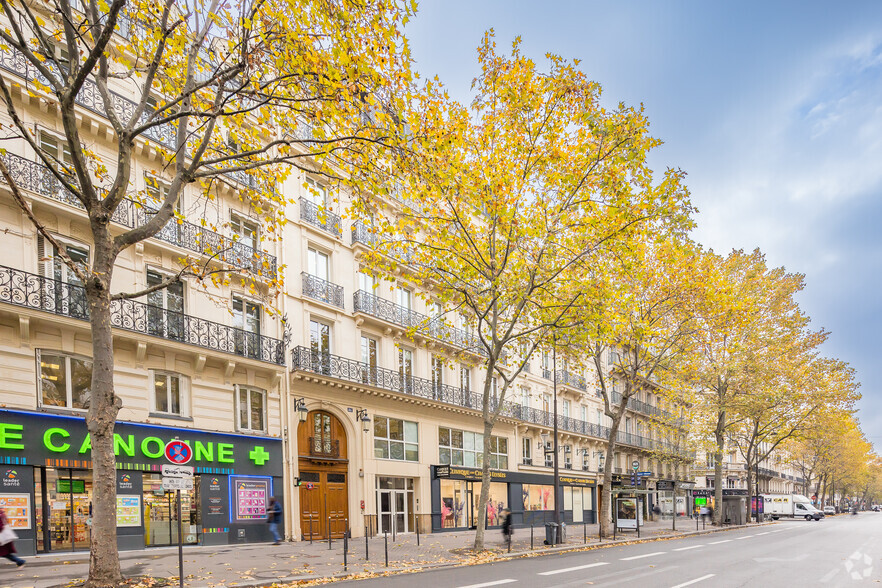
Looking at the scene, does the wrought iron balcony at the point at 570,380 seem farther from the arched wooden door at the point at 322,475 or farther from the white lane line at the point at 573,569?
the white lane line at the point at 573,569

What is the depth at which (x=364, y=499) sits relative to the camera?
2417 centimetres

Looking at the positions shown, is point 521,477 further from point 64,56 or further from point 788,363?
point 64,56

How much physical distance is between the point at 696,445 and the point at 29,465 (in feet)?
132

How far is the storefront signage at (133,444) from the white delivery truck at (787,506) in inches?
2090

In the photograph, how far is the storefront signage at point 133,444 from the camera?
14539 mm

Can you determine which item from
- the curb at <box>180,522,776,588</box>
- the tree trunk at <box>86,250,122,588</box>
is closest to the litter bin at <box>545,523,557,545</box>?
the curb at <box>180,522,776,588</box>

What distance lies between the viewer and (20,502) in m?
14.4

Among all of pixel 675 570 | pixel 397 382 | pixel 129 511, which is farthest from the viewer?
pixel 397 382

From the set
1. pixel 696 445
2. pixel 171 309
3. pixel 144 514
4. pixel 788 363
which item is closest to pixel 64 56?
pixel 171 309

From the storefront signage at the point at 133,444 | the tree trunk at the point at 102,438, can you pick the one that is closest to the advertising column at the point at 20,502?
the storefront signage at the point at 133,444

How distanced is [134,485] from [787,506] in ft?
195

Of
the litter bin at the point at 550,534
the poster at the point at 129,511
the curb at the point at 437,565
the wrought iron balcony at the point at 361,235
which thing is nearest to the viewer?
the curb at the point at 437,565

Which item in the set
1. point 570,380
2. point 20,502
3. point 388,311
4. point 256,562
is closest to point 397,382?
point 388,311

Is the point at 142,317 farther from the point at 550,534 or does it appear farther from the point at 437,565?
the point at 550,534
